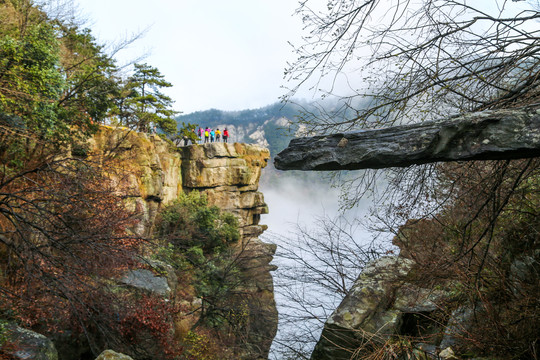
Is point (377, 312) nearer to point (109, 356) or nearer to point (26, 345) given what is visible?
point (109, 356)

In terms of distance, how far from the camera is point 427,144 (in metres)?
1.51

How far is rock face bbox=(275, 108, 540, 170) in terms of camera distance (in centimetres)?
141

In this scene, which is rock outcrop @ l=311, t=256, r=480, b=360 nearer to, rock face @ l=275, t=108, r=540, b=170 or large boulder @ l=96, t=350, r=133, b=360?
rock face @ l=275, t=108, r=540, b=170

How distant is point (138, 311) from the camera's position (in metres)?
7.49

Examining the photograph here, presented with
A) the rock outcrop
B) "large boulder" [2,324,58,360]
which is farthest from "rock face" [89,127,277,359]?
the rock outcrop

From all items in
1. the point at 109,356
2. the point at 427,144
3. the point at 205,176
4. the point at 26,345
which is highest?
the point at 427,144

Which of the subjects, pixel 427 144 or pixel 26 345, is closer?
pixel 427 144

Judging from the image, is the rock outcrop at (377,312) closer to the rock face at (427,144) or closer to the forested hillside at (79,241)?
the forested hillside at (79,241)

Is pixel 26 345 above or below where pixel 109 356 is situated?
above

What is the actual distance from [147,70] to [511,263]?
79.2 feet

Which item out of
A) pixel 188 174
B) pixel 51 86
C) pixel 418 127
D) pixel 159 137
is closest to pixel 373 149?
pixel 418 127

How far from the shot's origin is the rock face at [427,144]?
1.41 meters

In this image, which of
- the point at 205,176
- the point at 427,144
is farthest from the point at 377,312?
the point at 205,176

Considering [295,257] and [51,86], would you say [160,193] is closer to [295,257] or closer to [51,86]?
[51,86]
